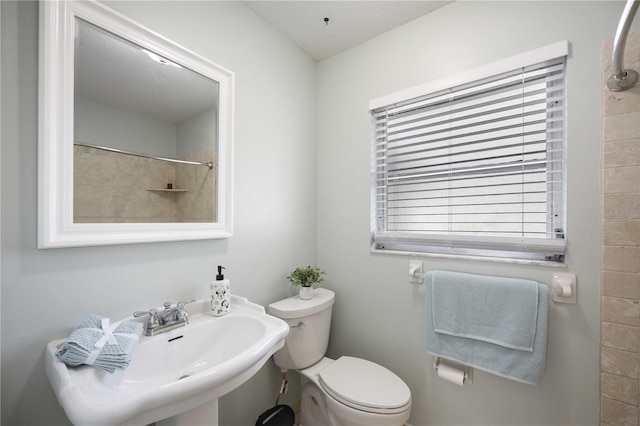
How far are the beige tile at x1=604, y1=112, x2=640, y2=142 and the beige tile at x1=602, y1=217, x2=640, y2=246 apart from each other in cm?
31

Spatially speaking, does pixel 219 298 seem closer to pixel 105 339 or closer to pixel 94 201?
pixel 105 339

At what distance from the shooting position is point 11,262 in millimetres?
754

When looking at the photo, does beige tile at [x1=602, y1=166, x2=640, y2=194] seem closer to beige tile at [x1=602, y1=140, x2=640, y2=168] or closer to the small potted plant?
beige tile at [x1=602, y1=140, x2=640, y2=168]

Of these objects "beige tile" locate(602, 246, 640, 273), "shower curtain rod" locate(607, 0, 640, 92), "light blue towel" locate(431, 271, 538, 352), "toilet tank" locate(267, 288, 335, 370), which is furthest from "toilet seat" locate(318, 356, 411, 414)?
"shower curtain rod" locate(607, 0, 640, 92)

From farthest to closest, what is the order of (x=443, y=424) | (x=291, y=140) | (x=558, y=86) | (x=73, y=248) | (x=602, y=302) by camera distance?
(x=291, y=140), (x=443, y=424), (x=558, y=86), (x=602, y=302), (x=73, y=248)

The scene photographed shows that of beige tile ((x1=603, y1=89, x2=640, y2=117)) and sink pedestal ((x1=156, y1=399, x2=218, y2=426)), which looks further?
beige tile ((x1=603, y1=89, x2=640, y2=117))

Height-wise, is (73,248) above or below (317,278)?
above

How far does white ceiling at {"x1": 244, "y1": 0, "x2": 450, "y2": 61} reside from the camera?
1397mm

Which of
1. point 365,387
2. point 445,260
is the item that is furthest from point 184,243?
point 445,260

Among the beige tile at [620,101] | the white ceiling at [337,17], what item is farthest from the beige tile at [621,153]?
the white ceiling at [337,17]

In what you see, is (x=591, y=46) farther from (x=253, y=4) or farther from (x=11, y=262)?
(x=11, y=262)

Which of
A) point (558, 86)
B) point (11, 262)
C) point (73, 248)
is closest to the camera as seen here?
point (11, 262)

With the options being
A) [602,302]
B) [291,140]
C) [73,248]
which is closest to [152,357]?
[73,248]

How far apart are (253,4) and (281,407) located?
219 cm
